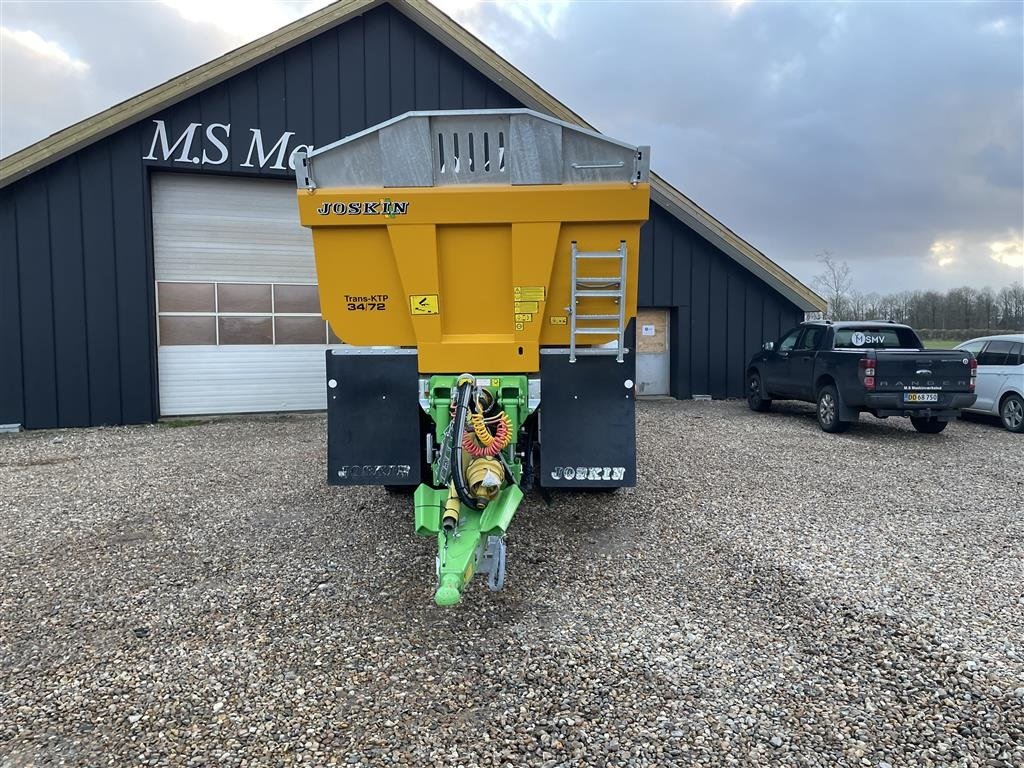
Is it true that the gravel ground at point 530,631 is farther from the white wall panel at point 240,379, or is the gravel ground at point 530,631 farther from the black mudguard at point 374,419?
the white wall panel at point 240,379

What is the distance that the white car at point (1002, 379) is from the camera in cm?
1061

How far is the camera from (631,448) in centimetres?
484

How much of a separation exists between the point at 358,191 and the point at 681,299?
10.8m

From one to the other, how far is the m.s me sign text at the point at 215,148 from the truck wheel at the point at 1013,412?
41.0ft

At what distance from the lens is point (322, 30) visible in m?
11.6

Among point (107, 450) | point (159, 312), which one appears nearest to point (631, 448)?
point (107, 450)

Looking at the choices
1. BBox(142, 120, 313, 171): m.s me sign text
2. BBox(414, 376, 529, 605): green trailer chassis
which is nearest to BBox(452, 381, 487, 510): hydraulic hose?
BBox(414, 376, 529, 605): green trailer chassis

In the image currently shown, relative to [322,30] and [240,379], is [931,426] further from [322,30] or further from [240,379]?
[322,30]

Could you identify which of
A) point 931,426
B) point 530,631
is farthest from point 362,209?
point 931,426

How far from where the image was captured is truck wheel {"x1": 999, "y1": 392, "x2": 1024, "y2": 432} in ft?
34.6

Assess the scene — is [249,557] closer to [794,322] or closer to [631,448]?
[631,448]

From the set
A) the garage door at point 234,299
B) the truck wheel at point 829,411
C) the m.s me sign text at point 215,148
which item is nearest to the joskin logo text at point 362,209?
the m.s me sign text at point 215,148

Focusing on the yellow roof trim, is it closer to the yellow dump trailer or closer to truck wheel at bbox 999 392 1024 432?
truck wheel at bbox 999 392 1024 432

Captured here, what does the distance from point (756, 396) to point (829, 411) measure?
263cm
